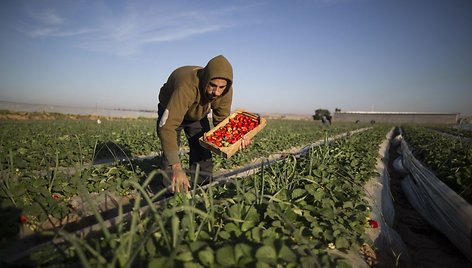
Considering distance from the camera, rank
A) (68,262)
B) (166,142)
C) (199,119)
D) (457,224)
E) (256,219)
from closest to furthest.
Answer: (68,262), (256,219), (457,224), (166,142), (199,119)

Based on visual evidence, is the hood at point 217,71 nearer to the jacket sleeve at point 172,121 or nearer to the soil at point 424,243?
the jacket sleeve at point 172,121

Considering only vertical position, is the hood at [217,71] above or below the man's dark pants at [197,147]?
above

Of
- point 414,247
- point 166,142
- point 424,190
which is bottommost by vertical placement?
point 414,247

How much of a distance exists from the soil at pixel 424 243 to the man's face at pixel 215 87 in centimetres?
257

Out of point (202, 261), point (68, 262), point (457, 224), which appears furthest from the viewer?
point (457, 224)

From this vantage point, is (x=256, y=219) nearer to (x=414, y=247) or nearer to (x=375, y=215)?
(x=375, y=215)

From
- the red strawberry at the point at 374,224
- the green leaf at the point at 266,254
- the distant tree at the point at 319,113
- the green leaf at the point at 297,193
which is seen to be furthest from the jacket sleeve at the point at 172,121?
the distant tree at the point at 319,113

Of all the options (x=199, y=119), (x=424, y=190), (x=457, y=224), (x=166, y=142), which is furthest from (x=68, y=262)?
(x=424, y=190)

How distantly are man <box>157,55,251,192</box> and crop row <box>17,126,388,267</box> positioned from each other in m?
0.55

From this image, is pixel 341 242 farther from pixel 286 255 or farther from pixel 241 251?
pixel 241 251

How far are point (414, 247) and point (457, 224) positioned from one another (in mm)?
675

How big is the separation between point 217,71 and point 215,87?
0.74 ft

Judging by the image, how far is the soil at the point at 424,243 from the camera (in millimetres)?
2732

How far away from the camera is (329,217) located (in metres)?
2.06
